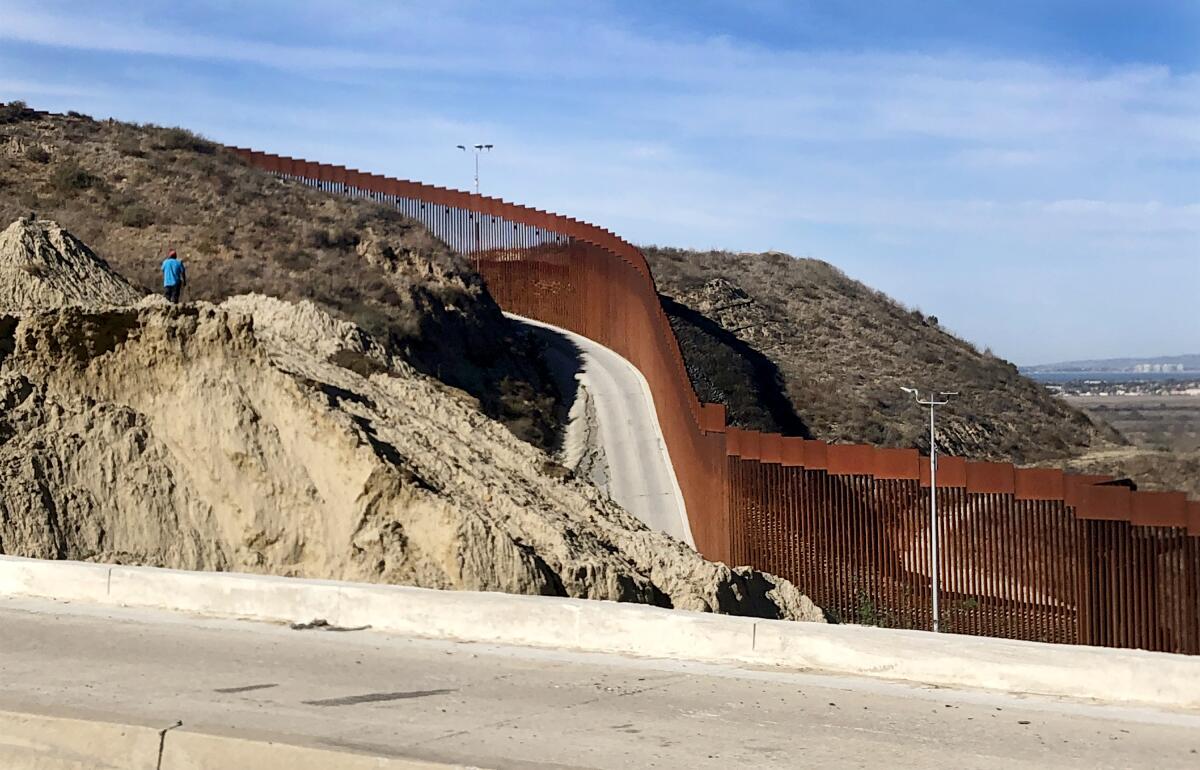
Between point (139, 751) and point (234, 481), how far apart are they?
9.25 meters

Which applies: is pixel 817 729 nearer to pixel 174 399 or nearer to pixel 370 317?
pixel 174 399

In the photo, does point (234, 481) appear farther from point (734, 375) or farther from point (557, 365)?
point (734, 375)

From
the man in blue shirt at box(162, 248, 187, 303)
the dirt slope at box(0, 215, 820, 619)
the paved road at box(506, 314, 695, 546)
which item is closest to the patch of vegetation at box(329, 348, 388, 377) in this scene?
the man in blue shirt at box(162, 248, 187, 303)

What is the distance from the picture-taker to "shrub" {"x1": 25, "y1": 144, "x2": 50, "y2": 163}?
43.7 metres

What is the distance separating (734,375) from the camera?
53625 millimetres

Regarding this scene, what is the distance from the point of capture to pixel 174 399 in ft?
54.5

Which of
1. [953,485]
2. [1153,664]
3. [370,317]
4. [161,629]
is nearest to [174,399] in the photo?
[161,629]

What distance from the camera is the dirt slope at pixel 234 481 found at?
15250mm

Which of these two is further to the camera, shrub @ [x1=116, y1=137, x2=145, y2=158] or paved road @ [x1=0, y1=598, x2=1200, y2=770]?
→ shrub @ [x1=116, y1=137, x2=145, y2=158]

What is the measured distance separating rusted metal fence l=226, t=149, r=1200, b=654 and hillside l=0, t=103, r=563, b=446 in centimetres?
797

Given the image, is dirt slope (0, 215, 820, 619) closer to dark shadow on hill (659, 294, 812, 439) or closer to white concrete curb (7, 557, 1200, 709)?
white concrete curb (7, 557, 1200, 709)

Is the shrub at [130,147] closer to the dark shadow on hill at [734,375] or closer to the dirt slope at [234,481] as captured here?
the dark shadow on hill at [734,375]

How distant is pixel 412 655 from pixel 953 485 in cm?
1034

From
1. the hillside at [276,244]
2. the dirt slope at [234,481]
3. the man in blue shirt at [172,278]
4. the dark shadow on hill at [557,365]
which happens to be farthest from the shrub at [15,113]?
the dirt slope at [234,481]
